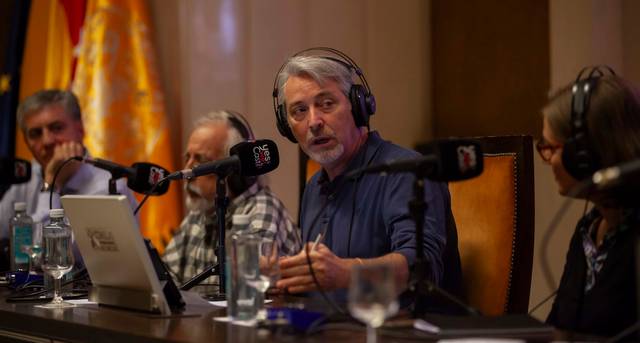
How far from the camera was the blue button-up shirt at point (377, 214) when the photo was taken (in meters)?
2.34

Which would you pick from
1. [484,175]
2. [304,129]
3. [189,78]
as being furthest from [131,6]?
[484,175]

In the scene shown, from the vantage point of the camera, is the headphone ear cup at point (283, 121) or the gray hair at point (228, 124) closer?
the headphone ear cup at point (283, 121)

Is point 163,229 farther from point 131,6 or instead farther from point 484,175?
point 484,175

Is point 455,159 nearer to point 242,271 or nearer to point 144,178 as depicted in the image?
point 242,271

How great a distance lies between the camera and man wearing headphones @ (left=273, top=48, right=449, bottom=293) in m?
2.45

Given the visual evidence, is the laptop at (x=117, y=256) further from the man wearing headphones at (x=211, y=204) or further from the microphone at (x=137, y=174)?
the man wearing headphones at (x=211, y=204)

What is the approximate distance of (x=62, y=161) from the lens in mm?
3691

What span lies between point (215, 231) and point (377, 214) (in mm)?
1051

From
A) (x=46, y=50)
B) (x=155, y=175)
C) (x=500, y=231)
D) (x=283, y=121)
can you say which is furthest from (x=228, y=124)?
(x=46, y=50)

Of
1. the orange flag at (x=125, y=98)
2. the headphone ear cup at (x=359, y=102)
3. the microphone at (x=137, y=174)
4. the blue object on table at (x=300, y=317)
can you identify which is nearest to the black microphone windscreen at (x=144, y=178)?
the microphone at (x=137, y=174)

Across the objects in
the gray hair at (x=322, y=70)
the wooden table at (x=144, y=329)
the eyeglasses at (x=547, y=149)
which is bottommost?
the wooden table at (x=144, y=329)

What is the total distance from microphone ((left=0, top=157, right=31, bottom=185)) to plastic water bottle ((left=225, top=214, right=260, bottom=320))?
1641 mm

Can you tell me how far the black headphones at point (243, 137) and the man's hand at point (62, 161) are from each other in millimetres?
682

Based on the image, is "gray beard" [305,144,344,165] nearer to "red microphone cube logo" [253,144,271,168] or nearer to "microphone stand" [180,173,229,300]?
"red microphone cube logo" [253,144,271,168]
